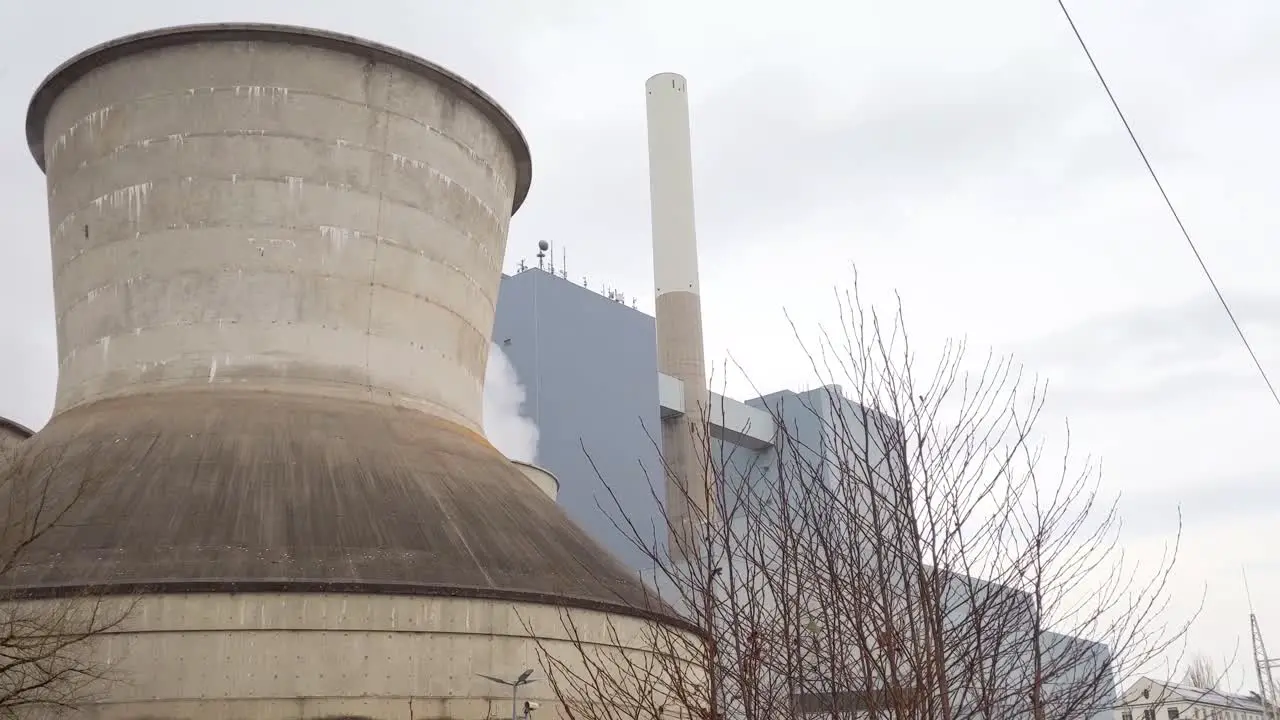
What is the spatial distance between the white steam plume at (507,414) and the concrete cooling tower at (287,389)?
12780 mm

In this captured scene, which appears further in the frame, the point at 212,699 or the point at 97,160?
the point at 97,160

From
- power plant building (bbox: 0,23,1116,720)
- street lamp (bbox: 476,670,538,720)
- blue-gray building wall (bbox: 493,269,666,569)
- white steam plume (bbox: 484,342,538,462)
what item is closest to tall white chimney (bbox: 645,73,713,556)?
blue-gray building wall (bbox: 493,269,666,569)

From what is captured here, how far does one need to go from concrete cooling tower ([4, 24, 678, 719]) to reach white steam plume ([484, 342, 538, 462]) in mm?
12780

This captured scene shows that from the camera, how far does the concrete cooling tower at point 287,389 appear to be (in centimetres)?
1318

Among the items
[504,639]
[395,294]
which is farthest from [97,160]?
[504,639]

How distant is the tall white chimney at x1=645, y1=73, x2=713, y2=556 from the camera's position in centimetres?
3478

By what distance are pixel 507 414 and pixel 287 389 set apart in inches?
682

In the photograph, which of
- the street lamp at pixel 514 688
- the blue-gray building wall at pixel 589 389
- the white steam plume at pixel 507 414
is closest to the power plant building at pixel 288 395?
the street lamp at pixel 514 688

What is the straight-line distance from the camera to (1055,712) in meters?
5.17

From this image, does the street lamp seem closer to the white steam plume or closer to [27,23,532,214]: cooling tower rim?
[27,23,532,214]: cooling tower rim

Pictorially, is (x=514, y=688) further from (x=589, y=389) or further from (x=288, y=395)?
(x=589, y=389)

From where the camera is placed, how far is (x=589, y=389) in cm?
3403

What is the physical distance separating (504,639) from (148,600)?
14.9ft

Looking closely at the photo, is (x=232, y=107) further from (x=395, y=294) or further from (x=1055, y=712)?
(x=1055, y=712)
